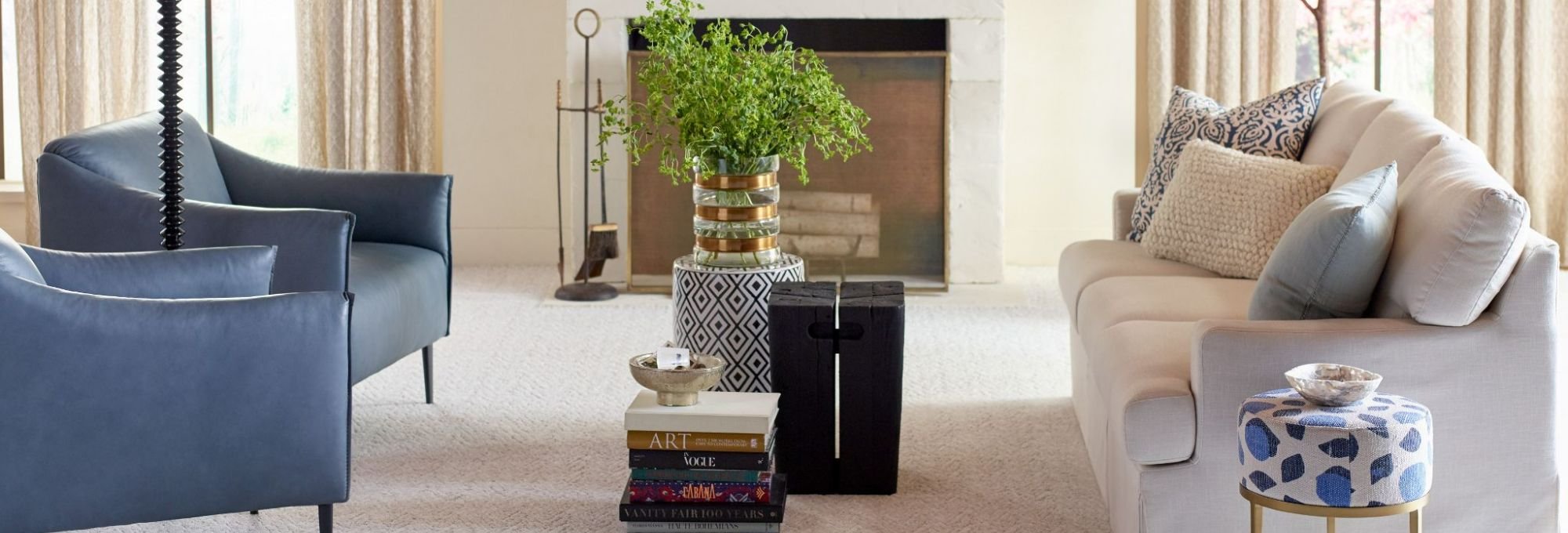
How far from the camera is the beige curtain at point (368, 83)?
6.29m

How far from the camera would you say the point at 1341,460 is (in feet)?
7.11

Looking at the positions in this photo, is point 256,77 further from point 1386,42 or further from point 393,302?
point 1386,42

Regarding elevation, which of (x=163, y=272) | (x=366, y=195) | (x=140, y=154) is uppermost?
(x=140, y=154)

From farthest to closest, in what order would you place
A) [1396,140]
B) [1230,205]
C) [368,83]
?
[368,83], [1230,205], [1396,140]

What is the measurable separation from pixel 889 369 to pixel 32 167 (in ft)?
15.3

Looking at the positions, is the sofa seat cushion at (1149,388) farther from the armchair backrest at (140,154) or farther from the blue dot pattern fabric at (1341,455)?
the armchair backrest at (140,154)

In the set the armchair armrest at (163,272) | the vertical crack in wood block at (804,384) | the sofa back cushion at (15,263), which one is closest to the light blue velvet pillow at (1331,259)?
the vertical crack in wood block at (804,384)

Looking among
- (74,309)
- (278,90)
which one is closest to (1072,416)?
(74,309)

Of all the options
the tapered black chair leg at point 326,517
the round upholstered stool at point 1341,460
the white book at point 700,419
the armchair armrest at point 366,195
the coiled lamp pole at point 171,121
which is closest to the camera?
the round upholstered stool at point 1341,460

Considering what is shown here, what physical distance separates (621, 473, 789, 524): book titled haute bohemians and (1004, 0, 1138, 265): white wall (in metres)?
3.59

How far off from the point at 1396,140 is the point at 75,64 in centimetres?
540

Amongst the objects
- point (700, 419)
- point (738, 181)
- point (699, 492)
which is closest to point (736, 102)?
point (738, 181)

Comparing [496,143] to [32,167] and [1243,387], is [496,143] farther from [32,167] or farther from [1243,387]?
[1243,387]

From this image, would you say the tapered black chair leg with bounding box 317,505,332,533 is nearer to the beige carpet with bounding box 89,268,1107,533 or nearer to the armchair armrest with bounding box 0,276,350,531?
the armchair armrest with bounding box 0,276,350,531
